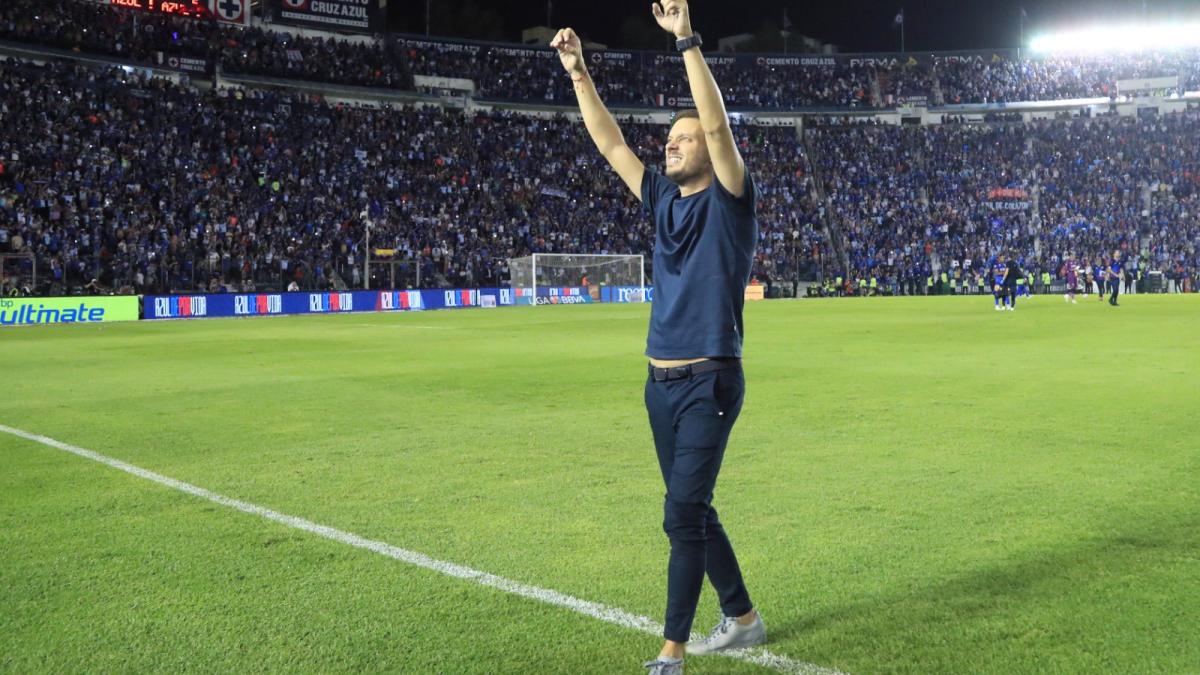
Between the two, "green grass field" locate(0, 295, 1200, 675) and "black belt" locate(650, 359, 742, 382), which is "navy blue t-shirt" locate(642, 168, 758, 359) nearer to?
"black belt" locate(650, 359, 742, 382)

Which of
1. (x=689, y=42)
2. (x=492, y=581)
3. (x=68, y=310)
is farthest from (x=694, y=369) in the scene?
(x=68, y=310)

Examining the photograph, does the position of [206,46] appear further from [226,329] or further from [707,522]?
[707,522]

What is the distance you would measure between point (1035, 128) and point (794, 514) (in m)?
74.9

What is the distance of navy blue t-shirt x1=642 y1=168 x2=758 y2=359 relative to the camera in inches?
158

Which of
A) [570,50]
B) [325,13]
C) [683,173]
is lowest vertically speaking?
[683,173]

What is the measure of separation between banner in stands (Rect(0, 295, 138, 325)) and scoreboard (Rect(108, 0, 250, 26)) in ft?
72.2

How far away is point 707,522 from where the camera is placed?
4254mm

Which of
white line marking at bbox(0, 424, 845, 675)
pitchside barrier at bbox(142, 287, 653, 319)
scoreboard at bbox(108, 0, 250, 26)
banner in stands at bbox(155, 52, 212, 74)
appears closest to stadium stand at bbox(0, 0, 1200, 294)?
banner in stands at bbox(155, 52, 212, 74)

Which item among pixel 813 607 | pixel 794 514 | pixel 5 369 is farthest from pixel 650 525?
pixel 5 369

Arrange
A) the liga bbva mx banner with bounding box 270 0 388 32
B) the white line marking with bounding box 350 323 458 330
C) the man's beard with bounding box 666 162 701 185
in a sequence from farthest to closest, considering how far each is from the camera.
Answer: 1. the liga bbva mx banner with bounding box 270 0 388 32
2. the white line marking with bounding box 350 323 458 330
3. the man's beard with bounding box 666 162 701 185

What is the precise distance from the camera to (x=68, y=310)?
34.9 metres

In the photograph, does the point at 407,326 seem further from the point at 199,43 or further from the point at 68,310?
the point at 199,43

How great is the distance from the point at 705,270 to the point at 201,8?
189 feet

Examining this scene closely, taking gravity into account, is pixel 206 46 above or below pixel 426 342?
above
